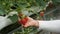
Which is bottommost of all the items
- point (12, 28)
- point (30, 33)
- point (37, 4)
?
point (30, 33)

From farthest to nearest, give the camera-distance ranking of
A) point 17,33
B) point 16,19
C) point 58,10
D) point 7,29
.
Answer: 1. point 58,10
2. point 17,33
3. point 7,29
4. point 16,19

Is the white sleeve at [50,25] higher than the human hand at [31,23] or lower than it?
lower

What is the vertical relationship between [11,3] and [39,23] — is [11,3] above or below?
above

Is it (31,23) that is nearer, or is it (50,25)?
(31,23)

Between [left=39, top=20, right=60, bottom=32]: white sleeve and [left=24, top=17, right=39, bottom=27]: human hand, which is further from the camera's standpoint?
[left=39, top=20, right=60, bottom=32]: white sleeve

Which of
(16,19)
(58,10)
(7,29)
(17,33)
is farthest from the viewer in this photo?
(58,10)

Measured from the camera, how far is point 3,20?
855 millimetres

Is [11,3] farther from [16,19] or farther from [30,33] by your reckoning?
[30,33]

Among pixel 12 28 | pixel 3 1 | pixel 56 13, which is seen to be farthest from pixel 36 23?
pixel 56 13

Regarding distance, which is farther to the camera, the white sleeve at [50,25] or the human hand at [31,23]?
the white sleeve at [50,25]

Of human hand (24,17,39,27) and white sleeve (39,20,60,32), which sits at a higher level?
human hand (24,17,39,27)

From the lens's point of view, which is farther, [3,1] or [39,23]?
[39,23]

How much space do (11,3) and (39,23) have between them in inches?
10.4

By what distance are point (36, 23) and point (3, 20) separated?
24 cm
